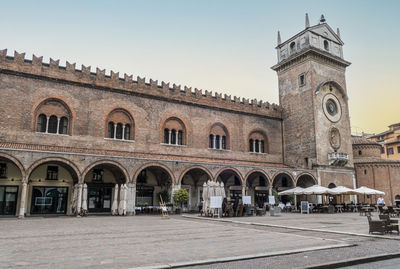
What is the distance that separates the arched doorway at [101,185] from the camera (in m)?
23.3

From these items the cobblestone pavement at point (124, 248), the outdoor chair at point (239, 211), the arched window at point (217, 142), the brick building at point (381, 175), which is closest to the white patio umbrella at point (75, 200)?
the cobblestone pavement at point (124, 248)

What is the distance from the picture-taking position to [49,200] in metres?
22.1

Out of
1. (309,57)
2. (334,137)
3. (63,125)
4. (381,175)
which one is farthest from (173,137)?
(381,175)

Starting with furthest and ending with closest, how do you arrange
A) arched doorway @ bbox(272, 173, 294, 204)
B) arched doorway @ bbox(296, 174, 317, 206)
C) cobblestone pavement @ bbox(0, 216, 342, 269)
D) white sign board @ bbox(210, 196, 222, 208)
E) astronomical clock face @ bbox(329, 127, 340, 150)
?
1. astronomical clock face @ bbox(329, 127, 340, 150)
2. arched doorway @ bbox(272, 173, 294, 204)
3. arched doorway @ bbox(296, 174, 317, 206)
4. white sign board @ bbox(210, 196, 222, 208)
5. cobblestone pavement @ bbox(0, 216, 342, 269)

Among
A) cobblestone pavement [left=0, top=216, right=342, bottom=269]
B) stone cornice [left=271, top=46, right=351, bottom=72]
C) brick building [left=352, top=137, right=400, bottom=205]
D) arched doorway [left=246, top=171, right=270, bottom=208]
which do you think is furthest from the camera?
brick building [left=352, top=137, right=400, bottom=205]

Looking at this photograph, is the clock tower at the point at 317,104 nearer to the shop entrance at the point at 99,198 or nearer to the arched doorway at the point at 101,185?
the arched doorway at the point at 101,185

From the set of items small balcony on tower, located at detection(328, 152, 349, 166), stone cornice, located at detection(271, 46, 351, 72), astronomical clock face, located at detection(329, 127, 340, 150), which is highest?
stone cornice, located at detection(271, 46, 351, 72)

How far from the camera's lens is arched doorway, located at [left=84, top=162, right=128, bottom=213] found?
23312 mm

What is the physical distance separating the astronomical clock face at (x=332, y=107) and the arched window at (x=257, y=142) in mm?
6888

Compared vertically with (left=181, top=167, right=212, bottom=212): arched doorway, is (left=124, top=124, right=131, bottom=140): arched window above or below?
above

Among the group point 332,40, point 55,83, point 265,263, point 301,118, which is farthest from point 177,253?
point 332,40

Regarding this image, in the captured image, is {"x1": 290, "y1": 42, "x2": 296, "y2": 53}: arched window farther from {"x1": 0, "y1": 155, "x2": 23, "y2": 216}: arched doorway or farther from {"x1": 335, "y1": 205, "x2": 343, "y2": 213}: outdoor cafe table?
{"x1": 0, "y1": 155, "x2": 23, "y2": 216}: arched doorway

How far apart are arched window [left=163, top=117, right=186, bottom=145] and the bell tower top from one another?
14.8 metres

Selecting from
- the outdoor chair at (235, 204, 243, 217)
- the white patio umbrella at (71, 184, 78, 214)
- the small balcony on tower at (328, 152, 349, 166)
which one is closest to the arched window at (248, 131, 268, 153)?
the small balcony on tower at (328, 152, 349, 166)
